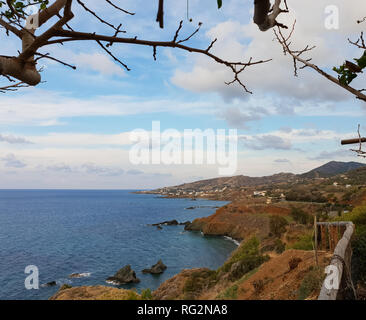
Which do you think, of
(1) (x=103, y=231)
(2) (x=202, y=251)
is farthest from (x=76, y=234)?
(2) (x=202, y=251)

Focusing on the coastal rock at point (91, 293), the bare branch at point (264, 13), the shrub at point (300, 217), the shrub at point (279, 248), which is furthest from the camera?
the shrub at point (300, 217)

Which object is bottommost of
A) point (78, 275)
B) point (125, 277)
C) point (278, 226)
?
point (78, 275)

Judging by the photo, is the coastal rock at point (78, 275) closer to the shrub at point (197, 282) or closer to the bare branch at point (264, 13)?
the shrub at point (197, 282)

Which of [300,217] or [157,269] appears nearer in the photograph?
[157,269]

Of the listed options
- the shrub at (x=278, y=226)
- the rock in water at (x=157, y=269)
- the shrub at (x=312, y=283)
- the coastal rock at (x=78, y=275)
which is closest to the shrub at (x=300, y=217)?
the shrub at (x=278, y=226)

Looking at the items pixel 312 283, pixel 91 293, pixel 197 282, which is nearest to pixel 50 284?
pixel 197 282

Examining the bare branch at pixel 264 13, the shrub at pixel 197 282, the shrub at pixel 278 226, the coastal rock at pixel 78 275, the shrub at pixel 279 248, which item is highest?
the bare branch at pixel 264 13

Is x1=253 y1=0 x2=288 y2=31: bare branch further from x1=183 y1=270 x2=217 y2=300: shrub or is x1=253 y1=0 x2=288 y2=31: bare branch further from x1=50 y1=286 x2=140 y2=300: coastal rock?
x1=183 y1=270 x2=217 y2=300: shrub

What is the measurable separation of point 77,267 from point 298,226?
99.6 feet

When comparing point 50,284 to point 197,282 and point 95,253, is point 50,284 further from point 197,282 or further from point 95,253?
point 197,282

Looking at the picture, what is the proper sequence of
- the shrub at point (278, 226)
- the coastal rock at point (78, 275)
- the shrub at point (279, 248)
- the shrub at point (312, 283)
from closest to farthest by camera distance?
the shrub at point (312, 283)
the shrub at point (279, 248)
the coastal rock at point (78, 275)
the shrub at point (278, 226)

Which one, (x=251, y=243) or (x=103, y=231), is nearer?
(x=251, y=243)
